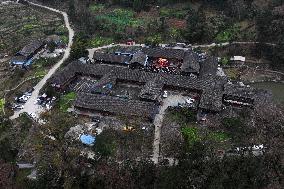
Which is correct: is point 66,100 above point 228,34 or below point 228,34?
below

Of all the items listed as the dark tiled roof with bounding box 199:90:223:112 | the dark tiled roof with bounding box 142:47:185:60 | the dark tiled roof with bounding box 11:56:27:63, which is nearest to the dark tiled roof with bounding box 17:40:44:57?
the dark tiled roof with bounding box 11:56:27:63

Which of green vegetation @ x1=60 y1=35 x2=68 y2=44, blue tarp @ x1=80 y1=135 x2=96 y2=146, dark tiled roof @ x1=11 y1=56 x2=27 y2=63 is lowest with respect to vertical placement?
dark tiled roof @ x1=11 y1=56 x2=27 y2=63

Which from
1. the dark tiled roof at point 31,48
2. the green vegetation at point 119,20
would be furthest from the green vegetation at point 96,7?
the dark tiled roof at point 31,48

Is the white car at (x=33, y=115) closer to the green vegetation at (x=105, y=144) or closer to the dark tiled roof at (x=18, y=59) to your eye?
the green vegetation at (x=105, y=144)

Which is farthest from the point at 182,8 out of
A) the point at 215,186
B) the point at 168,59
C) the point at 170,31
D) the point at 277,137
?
the point at 215,186

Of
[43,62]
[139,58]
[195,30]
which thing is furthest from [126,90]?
[195,30]

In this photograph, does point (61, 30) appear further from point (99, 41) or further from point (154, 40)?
point (154, 40)

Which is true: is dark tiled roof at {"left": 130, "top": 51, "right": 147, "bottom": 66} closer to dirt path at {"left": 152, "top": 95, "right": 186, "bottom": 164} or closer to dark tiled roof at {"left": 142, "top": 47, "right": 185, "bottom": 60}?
dark tiled roof at {"left": 142, "top": 47, "right": 185, "bottom": 60}
